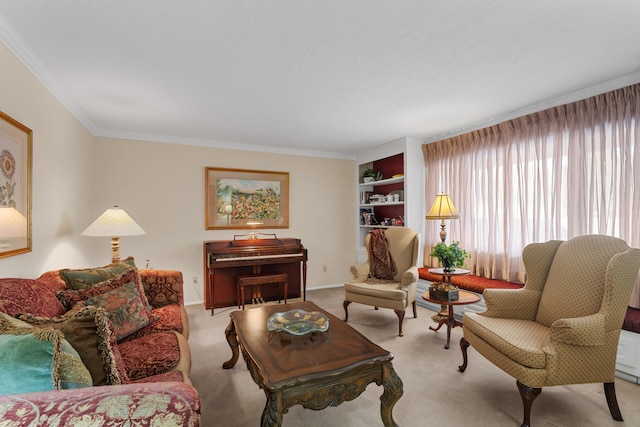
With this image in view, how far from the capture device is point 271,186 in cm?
475

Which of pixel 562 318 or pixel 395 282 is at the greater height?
pixel 562 318

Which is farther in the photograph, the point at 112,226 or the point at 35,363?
the point at 112,226

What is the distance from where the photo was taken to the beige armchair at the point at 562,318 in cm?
170

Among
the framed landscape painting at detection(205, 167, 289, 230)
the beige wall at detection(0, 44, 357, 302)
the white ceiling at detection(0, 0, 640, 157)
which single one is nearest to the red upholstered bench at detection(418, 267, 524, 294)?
the white ceiling at detection(0, 0, 640, 157)

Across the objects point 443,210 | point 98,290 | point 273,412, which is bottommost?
point 273,412

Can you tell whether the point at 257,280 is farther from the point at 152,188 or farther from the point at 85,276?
the point at 85,276

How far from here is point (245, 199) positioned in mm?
4578

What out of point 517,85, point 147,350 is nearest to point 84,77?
point 147,350

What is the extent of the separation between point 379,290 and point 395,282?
0.47 m

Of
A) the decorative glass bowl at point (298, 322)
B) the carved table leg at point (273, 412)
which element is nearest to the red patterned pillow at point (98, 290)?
the decorative glass bowl at point (298, 322)

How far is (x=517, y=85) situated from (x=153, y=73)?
3.10 meters

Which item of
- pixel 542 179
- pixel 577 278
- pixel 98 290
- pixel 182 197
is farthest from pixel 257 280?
pixel 542 179

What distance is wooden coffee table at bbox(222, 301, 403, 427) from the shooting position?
4.57ft

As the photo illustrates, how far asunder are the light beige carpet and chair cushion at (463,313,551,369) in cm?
39
